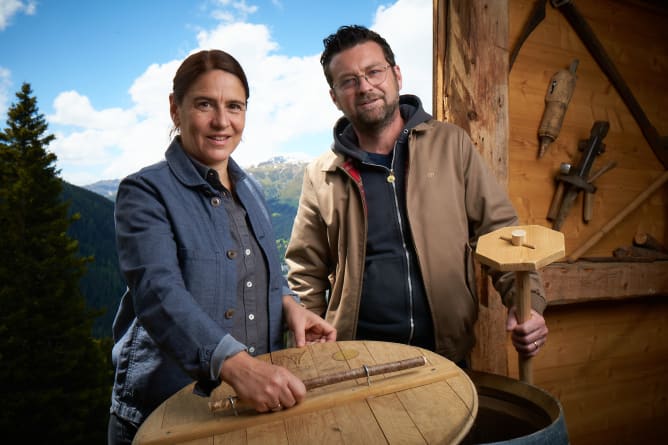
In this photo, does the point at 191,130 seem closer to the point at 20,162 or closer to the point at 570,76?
the point at 570,76

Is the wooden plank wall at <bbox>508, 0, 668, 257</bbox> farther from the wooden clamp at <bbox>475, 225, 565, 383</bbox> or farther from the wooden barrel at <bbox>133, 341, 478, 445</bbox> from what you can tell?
the wooden barrel at <bbox>133, 341, 478, 445</bbox>

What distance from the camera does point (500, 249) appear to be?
5.72 feet

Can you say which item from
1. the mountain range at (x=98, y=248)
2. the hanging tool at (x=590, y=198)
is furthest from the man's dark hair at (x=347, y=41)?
the mountain range at (x=98, y=248)

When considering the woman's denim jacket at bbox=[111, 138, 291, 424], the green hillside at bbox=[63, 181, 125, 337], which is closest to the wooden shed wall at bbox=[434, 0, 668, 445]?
the woman's denim jacket at bbox=[111, 138, 291, 424]

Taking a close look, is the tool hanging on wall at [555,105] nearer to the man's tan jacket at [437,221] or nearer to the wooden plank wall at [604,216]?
the wooden plank wall at [604,216]

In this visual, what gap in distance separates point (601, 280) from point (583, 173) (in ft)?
2.48

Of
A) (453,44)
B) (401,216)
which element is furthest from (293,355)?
(453,44)

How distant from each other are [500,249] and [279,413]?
0.89 metres

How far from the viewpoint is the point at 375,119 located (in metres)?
2.57

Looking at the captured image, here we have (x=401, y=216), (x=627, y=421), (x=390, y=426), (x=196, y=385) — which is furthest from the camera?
(x=627, y=421)

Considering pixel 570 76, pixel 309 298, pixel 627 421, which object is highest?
pixel 570 76

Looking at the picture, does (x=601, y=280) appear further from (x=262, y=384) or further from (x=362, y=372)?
(x=262, y=384)

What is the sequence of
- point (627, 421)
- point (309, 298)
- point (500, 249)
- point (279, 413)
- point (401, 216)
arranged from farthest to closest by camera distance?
point (627, 421) < point (309, 298) < point (401, 216) < point (500, 249) < point (279, 413)

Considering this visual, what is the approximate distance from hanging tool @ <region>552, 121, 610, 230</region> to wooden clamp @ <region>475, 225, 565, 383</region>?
81.0 inches
